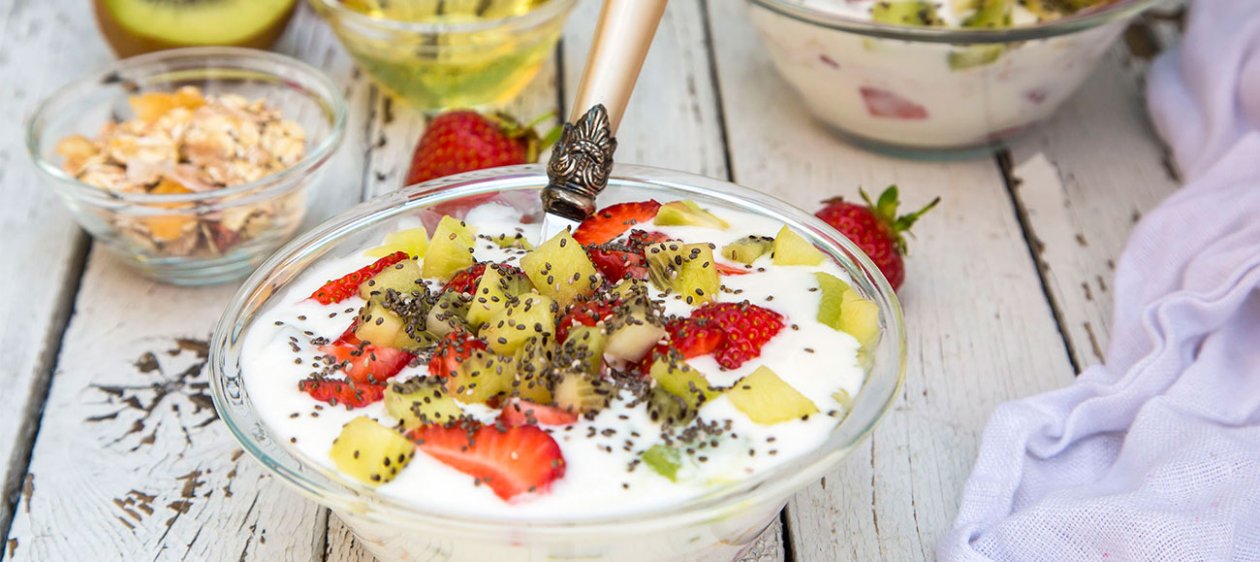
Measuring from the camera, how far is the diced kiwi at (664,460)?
1.34 meters

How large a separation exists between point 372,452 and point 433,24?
4.18 feet

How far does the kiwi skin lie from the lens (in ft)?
8.60

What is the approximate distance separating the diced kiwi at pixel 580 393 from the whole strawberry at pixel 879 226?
689 mm

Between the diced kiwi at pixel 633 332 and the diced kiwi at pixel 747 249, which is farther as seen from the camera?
the diced kiwi at pixel 747 249

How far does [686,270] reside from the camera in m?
1.61

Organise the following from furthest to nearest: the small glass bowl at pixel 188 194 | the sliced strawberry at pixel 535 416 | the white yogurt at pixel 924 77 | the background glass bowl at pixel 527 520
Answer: the white yogurt at pixel 924 77 → the small glass bowl at pixel 188 194 → the sliced strawberry at pixel 535 416 → the background glass bowl at pixel 527 520

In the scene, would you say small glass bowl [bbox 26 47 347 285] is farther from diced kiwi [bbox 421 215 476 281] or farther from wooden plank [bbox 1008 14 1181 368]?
wooden plank [bbox 1008 14 1181 368]

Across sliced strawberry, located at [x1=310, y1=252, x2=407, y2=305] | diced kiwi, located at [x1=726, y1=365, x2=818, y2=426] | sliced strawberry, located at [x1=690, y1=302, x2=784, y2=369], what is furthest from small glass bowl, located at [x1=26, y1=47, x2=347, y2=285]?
diced kiwi, located at [x1=726, y1=365, x2=818, y2=426]

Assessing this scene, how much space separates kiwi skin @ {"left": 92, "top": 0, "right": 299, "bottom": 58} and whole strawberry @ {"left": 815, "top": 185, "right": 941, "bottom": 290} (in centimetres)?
127

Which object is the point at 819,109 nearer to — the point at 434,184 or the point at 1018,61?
A: the point at 1018,61

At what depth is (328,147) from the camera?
2.19 m

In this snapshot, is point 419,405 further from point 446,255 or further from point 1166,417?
point 1166,417

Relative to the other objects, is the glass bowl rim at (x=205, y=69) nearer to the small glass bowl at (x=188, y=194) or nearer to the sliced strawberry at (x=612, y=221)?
the small glass bowl at (x=188, y=194)

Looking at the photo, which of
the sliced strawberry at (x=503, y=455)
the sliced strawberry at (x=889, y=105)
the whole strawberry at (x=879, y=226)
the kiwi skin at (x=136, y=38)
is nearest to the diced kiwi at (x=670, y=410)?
the sliced strawberry at (x=503, y=455)
